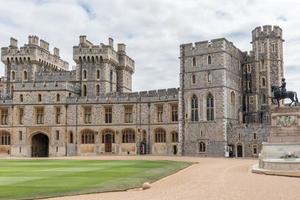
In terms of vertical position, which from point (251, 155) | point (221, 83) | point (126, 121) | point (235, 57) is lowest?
point (251, 155)

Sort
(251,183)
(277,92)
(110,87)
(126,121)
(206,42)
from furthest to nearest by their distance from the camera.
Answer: (110,87) → (126,121) → (206,42) → (277,92) → (251,183)

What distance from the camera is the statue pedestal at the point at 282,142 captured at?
1077 inches

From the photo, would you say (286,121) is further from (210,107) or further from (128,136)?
(128,136)

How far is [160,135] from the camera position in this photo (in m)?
60.5

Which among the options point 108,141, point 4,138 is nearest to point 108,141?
point 108,141

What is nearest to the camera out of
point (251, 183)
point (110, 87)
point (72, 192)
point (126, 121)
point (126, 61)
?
point (72, 192)

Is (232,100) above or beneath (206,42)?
beneath

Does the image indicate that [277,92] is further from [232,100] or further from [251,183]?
[232,100]

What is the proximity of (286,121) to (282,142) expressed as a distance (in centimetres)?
161

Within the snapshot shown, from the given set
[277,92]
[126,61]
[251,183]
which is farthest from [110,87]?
[251,183]

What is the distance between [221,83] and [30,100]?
2588 cm

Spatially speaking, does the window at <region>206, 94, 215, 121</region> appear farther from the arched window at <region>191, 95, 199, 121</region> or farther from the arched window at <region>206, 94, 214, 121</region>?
the arched window at <region>191, 95, 199, 121</region>

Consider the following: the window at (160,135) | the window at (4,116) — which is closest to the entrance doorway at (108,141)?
the window at (160,135)

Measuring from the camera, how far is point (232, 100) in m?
55.8
